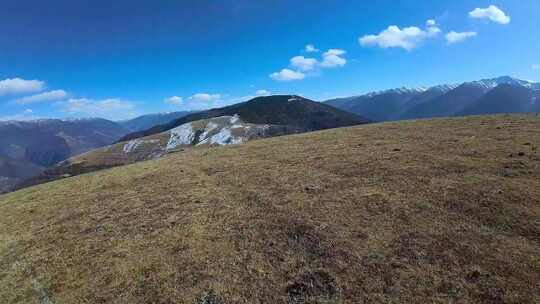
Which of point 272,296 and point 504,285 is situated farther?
point 272,296

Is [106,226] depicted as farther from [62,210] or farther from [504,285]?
[504,285]

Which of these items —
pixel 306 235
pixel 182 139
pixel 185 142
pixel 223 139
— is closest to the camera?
pixel 306 235

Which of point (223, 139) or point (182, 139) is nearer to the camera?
point (223, 139)

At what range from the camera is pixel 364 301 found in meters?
10.9

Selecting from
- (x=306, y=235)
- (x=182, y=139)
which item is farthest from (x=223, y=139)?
(x=306, y=235)

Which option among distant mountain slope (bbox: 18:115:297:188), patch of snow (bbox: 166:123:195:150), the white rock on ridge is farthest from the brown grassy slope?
patch of snow (bbox: 166:123:195:150)

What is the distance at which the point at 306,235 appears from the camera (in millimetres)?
15664

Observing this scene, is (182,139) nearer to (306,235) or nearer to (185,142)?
(185,142)

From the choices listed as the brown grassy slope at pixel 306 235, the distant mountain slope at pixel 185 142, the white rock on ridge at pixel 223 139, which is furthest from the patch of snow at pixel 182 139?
the brown grassy slope at pixel 306 235

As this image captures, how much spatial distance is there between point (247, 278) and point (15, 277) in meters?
11.4

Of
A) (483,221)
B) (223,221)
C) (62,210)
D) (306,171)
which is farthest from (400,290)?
(62,210)

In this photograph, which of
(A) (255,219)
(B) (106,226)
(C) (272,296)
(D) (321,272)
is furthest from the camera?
(B) (106,226)

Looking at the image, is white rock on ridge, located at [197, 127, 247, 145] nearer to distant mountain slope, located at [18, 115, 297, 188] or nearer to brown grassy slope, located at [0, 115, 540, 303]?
distant mountain slope, located at [18, 115, 297, 188]

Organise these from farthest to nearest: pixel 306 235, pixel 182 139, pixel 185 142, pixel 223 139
→ pixel 182 139
pixel 185 142
pixel 223 139
pixel 306 235
